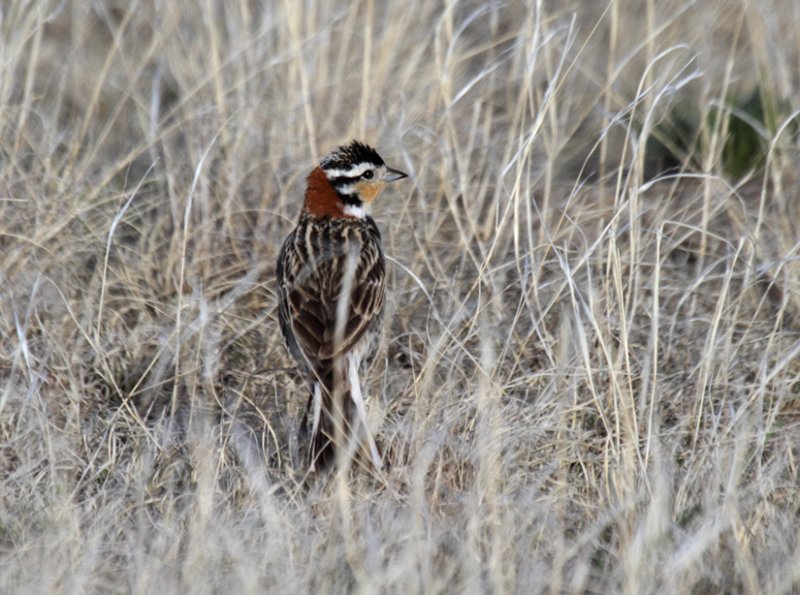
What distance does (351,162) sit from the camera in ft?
18.9

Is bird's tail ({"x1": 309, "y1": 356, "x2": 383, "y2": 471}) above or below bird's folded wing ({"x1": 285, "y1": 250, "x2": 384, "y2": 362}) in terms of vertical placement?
below

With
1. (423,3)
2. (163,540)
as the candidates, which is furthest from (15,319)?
(423,3)

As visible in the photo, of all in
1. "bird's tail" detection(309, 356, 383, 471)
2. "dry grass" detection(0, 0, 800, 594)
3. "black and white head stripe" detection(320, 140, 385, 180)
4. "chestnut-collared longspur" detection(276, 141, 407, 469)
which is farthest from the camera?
"black and white head stripe" detection(320, 140, 385, 180)

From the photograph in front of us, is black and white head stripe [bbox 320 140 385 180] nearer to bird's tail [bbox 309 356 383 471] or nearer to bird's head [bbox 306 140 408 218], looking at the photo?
bird's head [bbox 306 140 408 218]

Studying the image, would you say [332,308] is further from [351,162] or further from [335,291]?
[351,162]

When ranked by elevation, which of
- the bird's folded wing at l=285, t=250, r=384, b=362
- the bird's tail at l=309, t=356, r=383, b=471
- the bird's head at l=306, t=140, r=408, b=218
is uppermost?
the bird's head at l=306, t=140, r=408, b=218

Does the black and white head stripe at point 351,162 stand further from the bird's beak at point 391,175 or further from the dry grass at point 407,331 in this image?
the dry grass at point 407,331

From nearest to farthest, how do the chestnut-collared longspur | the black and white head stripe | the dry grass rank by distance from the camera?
the dry grass, the chestnut-collared longspur, the black and white head stripe

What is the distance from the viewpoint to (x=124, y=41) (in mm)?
8305

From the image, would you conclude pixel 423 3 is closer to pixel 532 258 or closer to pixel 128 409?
pixel 532 258

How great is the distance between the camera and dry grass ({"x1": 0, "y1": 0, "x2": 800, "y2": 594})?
4.24 meters

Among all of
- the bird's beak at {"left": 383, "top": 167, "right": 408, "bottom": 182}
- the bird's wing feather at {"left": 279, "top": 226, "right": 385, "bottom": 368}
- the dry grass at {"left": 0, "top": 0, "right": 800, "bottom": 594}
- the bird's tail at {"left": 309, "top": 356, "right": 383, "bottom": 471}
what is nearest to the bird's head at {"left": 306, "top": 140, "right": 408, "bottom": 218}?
the bird's beak at {"left": 383, "top": 167, "right": 408, "bottom": 182}

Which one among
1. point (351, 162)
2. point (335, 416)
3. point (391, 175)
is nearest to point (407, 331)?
point (391, 175)

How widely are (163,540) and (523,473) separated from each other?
1303 millimetres
